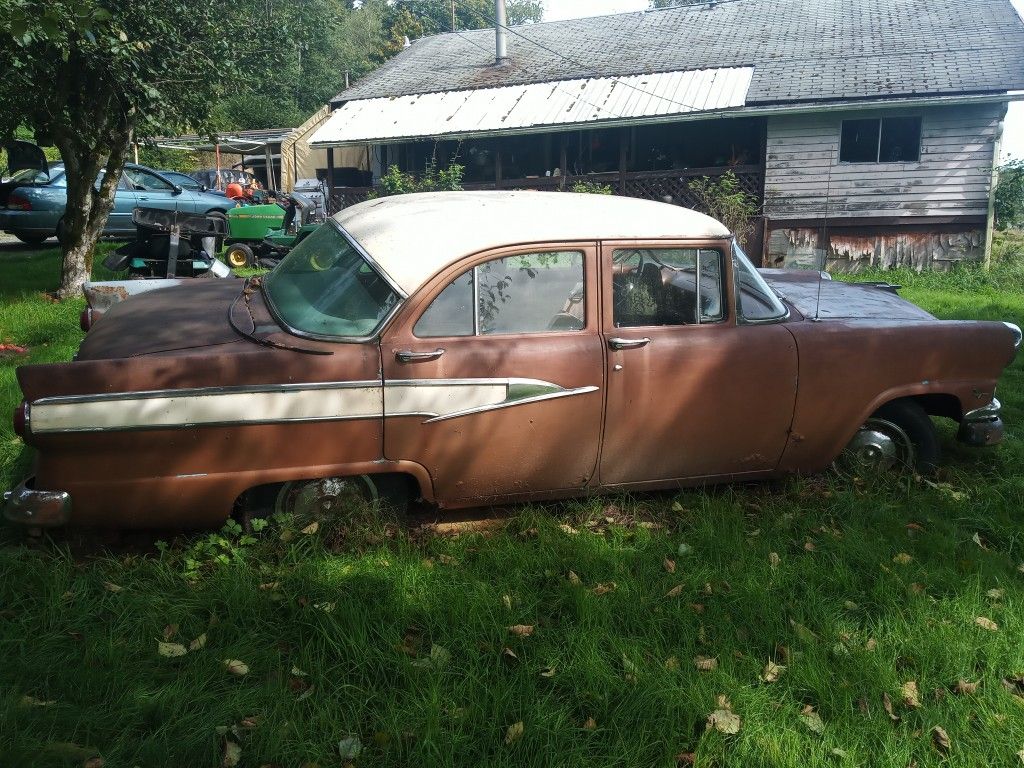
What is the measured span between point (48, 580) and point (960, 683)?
11.7 ft

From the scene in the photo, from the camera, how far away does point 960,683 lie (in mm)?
3100

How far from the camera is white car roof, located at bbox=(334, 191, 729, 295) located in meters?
3.89

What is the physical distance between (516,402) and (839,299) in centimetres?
246

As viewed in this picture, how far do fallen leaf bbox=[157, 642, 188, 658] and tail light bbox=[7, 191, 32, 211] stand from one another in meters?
12.3

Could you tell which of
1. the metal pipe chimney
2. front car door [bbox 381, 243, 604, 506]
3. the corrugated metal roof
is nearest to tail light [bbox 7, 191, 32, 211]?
the corrugated metal roof

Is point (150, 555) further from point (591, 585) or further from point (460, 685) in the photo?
point (591, 585)

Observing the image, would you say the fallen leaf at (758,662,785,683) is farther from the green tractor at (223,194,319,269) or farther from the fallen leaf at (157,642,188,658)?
the green tractor at (223,194,319,269)

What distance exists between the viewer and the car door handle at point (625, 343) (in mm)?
4039

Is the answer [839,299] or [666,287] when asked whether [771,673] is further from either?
Result: [839,299]

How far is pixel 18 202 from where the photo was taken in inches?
517

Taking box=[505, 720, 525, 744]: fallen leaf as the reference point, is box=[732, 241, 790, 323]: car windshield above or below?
above

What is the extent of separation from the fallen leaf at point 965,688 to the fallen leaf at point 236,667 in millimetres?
2580

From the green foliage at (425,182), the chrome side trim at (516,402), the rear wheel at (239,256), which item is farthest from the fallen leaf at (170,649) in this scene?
the green foliage at (425,182)

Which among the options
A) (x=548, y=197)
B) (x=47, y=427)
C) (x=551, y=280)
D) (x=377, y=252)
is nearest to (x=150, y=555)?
(x=47, y=427)
